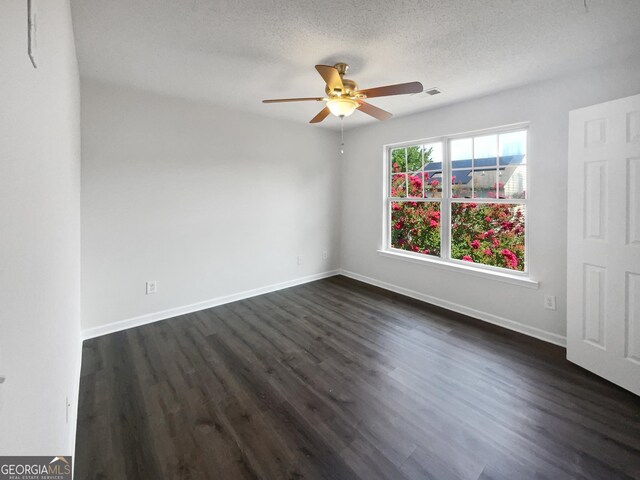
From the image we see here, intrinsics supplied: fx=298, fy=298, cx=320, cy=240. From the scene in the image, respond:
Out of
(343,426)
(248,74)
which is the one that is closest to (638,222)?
(343,426)

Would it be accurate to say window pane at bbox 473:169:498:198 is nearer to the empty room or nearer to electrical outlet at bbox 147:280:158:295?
the empty room

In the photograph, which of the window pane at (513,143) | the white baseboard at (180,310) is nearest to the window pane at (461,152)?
the window pane at (513,143)

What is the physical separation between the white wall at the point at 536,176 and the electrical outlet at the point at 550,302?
0.04 meters

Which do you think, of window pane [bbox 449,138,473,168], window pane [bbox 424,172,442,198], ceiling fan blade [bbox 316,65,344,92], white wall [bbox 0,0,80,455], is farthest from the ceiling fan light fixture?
window pane [bbox 424,172,442,198]

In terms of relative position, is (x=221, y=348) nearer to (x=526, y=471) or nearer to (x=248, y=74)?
(x=526, y=471)

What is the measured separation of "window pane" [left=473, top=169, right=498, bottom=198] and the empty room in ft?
0.08

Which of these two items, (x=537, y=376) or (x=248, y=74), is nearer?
(x=537, y=376)

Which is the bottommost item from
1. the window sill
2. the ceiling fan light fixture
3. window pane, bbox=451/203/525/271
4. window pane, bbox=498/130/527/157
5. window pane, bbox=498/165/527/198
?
the window sill

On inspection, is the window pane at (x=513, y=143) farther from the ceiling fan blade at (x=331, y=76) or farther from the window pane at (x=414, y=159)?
the ceiling fan blade at (x=331, y=76)

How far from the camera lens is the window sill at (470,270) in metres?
3.06

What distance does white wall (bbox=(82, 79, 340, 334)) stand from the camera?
296 cm

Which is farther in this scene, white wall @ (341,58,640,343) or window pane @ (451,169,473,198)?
window pane @ (451,169,473,198)

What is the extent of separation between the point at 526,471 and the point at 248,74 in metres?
3.39

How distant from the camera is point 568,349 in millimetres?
2551
